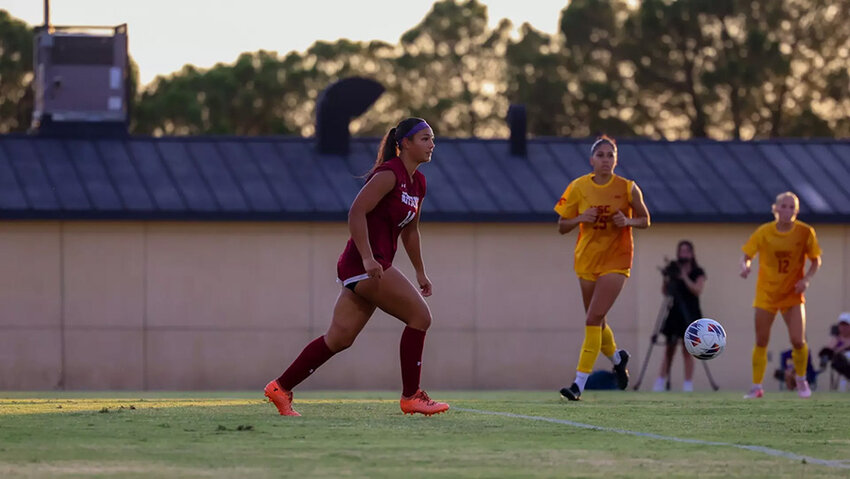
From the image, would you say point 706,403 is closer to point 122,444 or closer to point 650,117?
point 122,444

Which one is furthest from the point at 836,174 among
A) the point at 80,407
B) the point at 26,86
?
the point at 26,86

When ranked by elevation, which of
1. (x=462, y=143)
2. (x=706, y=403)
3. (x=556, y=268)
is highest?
(x=462, y=143)

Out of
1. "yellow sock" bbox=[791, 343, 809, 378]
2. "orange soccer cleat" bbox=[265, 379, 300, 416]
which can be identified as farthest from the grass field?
"yellow sock" bbox=[791, 343, 809, 378]

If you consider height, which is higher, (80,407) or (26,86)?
(26,86)

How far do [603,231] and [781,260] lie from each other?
10.4 feet

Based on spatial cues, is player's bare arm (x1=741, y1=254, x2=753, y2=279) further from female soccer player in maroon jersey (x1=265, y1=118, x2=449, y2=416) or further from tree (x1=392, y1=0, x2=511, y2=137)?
tree (x1=392, y1=0, x2=511, y2=137)

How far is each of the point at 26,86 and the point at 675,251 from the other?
157 ft

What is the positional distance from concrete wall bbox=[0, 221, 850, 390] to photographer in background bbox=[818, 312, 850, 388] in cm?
208

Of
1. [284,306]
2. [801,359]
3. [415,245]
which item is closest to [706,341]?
[801,359]

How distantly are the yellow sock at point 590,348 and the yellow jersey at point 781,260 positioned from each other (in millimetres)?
2945

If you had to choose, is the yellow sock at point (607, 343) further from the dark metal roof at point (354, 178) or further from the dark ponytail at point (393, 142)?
the dark metal roof at point (354, 178)

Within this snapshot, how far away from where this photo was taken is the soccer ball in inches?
539

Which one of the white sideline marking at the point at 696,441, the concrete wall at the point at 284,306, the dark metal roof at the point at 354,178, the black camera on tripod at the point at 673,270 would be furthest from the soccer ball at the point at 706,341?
the dark metal roof at the point at 354,178

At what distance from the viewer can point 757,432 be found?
9586 mm
